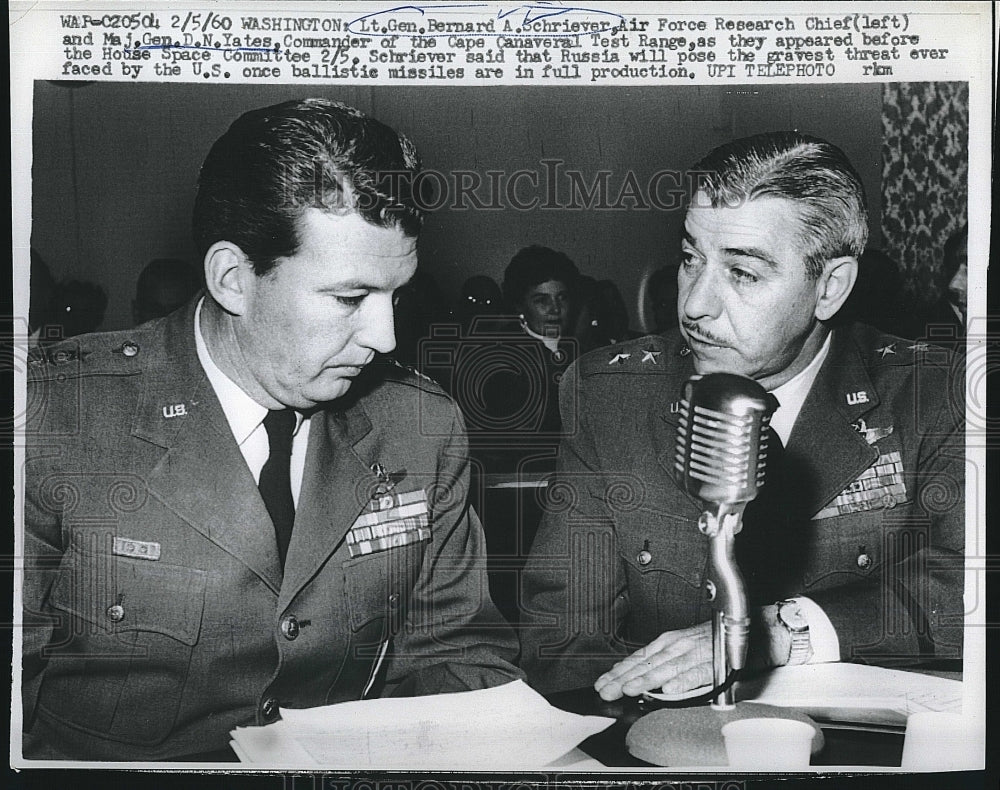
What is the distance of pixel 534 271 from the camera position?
77.7 inches

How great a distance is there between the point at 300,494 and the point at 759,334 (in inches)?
33.7

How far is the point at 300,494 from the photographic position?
6.44 feet

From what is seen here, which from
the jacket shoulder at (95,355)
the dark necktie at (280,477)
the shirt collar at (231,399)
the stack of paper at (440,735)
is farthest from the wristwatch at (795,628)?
the jacket shoulder at (95,355)

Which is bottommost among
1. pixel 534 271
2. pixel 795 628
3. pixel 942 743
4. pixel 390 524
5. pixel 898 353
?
pixel 942 743

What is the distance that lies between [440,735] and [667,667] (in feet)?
1.39

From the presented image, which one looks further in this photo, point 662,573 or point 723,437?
point 662,573

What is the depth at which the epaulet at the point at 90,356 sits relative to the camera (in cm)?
196

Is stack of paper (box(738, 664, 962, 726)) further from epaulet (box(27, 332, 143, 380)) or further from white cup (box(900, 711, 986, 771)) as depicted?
epaulet (box(27, 332, 143, 380))

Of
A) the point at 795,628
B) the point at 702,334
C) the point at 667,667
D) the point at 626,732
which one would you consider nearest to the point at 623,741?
the point at 626,732

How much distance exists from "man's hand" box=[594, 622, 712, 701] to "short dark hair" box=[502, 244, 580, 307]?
0.65 meters

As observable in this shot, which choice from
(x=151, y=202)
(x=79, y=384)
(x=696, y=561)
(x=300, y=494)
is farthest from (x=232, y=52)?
(x=696, y=561)

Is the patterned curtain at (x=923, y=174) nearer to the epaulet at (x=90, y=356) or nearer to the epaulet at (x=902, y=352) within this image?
the epaulet at (x=902, y=352)

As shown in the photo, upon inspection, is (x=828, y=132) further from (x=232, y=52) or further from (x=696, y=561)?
(x=232, y=52)

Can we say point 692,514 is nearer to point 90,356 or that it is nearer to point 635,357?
point 635,357
